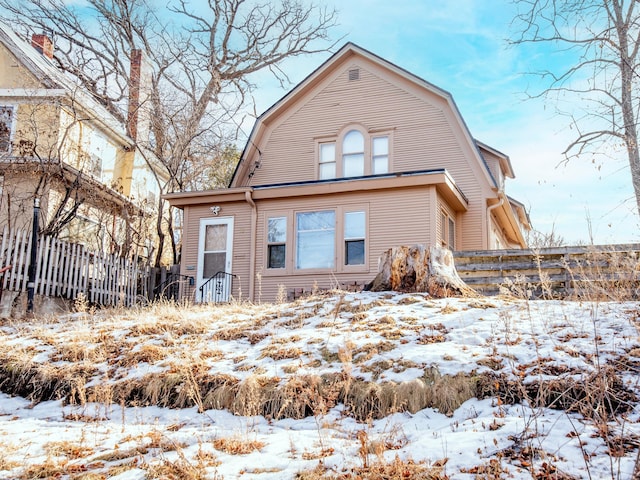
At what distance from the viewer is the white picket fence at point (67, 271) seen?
11.1 meters

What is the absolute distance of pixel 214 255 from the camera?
49.5 ft

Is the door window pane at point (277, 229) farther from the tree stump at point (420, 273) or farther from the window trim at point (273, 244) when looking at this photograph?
the tree stump at point (420, 273)

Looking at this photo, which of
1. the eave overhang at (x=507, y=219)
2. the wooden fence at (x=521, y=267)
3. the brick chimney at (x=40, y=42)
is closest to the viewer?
the wooden fence at (x=521, y=267)

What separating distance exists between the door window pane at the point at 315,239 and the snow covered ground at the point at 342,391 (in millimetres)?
5526

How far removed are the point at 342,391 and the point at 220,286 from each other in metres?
9.72

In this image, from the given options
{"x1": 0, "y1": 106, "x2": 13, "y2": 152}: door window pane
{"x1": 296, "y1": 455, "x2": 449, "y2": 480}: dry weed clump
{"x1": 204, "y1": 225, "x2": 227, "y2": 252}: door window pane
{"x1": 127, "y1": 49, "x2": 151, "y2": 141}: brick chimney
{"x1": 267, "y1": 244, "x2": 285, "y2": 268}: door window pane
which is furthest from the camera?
{"x1": 127, "y1": 49, "x2": 151, "y2": 141}: brick chimney

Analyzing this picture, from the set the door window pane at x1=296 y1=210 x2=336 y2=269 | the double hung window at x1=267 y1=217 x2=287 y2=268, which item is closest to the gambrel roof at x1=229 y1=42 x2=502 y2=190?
the double hung window at x1=267 y1=217 x2=287 y2=268

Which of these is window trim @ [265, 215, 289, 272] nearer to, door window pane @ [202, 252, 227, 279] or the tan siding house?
the tan siding house

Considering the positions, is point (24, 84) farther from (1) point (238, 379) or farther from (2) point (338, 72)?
(1) point (238, 379)

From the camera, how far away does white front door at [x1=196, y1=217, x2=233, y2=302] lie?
1471 cm

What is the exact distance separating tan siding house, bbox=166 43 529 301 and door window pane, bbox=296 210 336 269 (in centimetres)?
3

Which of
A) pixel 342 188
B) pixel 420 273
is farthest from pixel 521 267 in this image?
pixel 342 188

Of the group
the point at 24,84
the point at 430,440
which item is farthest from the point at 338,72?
the point at 430,440

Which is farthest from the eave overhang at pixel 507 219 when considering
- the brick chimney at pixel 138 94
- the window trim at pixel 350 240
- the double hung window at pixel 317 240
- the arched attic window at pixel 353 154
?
the brick chimney at pixel 138 94
